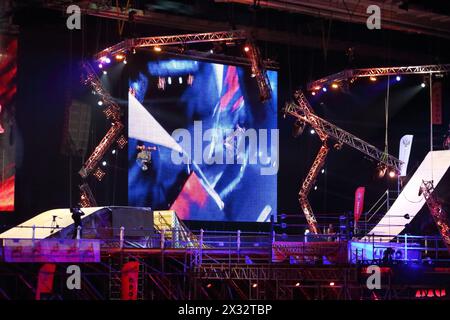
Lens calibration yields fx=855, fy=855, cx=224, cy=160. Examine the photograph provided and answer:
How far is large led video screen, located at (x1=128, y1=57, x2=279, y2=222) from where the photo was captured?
26.8 metres

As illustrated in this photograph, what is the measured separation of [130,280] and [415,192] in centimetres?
1191

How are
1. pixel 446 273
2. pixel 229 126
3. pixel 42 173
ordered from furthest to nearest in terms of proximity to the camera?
pixel 229 126 < pixel 42 173 < pixel 446 273

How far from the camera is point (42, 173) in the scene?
25.6m

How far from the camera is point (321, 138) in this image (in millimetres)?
29266

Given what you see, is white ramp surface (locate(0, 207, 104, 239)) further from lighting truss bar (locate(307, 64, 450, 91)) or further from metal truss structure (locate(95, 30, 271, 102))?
lighting truss bar (locate(307, 64, 450, 91))

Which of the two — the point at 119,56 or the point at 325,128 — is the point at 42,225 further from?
the point at 325,128

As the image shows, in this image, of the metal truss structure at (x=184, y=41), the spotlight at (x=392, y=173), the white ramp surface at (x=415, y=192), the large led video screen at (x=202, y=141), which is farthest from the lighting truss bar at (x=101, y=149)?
the spotlight at (x=392, y=173)

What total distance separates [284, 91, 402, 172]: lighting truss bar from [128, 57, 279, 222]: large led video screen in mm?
773

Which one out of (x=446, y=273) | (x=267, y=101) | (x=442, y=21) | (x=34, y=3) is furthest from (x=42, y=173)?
(x=442, y=21)

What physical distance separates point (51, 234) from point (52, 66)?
7.09 m

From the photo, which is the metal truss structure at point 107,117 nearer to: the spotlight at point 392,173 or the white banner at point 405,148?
the spotlight at point 392,173

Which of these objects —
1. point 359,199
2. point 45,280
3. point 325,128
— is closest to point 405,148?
point 359,199

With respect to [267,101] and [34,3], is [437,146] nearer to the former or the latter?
[267,101]

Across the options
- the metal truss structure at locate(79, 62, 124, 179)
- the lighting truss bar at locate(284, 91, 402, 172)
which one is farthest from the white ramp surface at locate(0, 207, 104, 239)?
the lighting truss bar at locate(284, 91, 402, 172)
